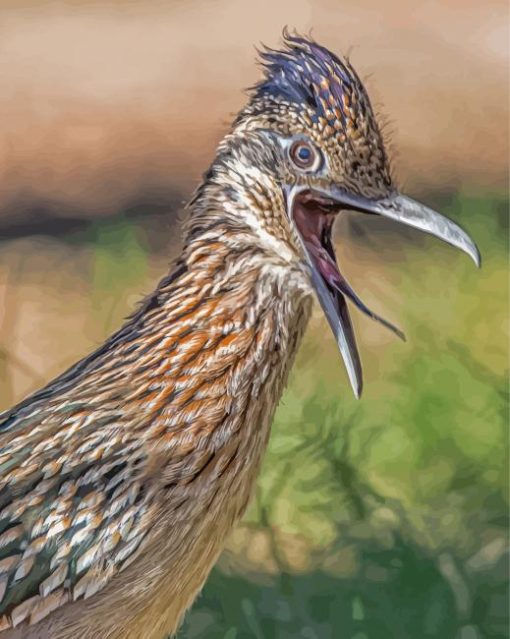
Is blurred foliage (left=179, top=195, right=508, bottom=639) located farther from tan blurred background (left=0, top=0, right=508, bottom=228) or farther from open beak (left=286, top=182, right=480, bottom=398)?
open beak (left=286, top=182, right=480, bottom=398)

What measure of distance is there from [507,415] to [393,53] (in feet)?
3.39

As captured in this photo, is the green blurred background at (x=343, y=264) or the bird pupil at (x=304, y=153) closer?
the bird pupil at (x=304, y=153)

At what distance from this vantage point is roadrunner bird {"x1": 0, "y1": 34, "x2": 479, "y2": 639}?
227 centimetres

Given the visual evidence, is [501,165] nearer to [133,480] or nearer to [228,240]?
[228,240]

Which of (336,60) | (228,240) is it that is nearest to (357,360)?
(228,240)

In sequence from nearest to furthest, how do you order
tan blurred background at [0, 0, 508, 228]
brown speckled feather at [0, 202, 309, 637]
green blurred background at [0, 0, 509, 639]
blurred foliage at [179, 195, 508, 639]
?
brown speckled feather at [0, 202, 309, 637] → blurred foliage at [179, 195, 508, 639] → green blurred background at [0, 0, 509, 639] → tan blurred background at [0, 0, 508, 228]

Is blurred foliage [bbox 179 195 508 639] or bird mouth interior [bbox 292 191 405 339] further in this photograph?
blurred foliage [bbox 179 195 508 639]

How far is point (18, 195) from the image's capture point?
3.68 meters

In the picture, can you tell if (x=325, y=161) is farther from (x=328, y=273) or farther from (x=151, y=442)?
(x=151, y=442)

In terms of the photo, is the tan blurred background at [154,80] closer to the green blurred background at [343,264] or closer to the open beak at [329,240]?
the green blurred background at [343,264]

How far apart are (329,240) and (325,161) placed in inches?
6.0

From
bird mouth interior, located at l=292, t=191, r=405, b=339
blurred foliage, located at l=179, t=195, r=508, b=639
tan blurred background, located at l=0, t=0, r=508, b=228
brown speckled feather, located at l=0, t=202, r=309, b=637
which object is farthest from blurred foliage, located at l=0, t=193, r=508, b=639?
bird mouth interior, located at l=292, t=191, r=405, b=339

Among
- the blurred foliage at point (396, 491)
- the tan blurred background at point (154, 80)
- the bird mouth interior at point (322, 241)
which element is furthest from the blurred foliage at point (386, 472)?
the bird mouth interior at point (322, 241)

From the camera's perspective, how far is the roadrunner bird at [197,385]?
227 centimetres
